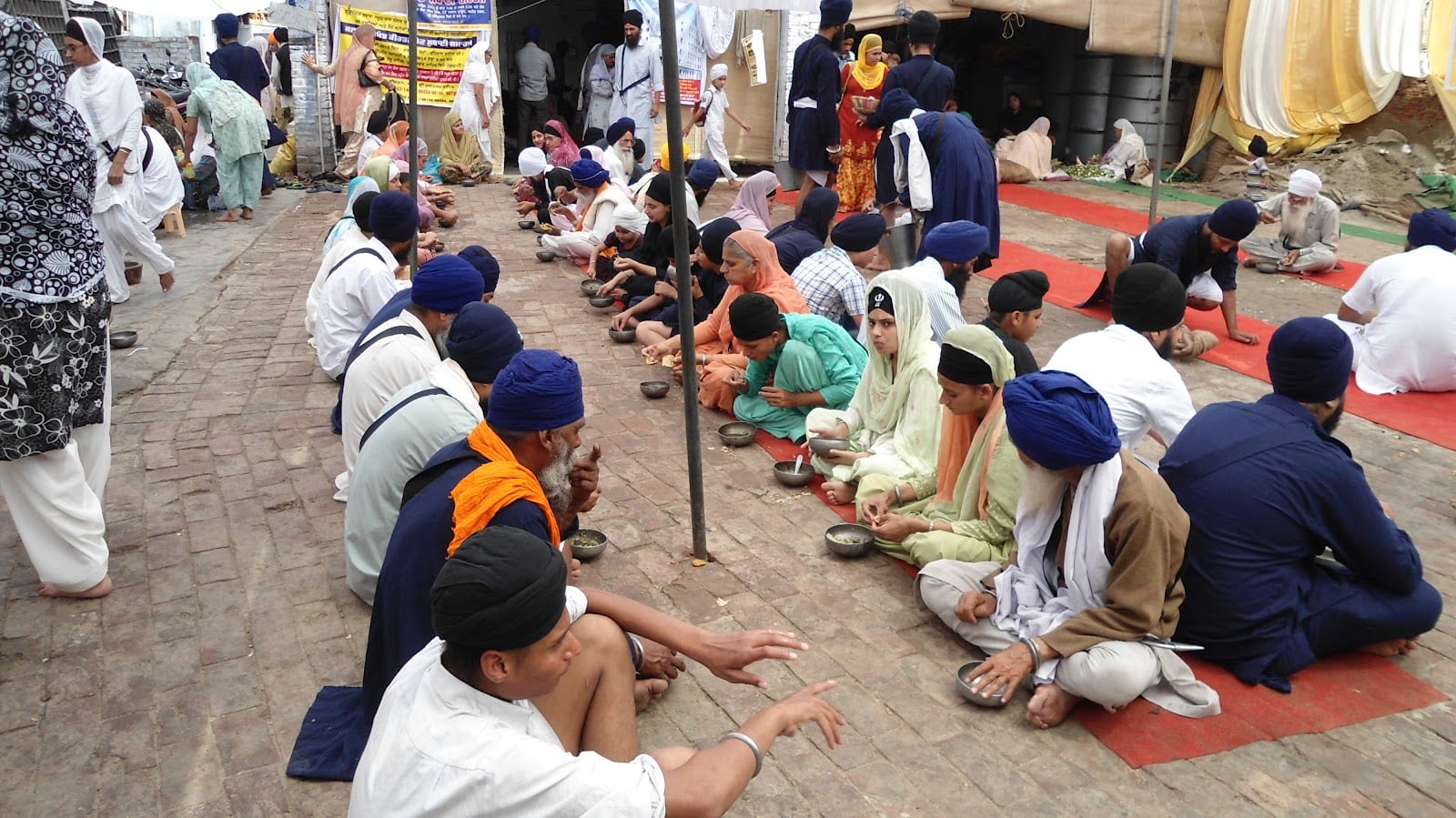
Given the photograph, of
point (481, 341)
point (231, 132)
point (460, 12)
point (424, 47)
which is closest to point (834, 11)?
point (460, 12)

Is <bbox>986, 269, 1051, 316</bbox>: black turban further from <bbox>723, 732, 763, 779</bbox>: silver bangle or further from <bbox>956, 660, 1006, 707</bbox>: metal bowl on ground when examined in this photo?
<bbox>723, 732, 763, 779</bbox>: silver bangle

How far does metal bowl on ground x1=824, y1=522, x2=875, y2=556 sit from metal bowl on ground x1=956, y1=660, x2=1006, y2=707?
0.92 meters

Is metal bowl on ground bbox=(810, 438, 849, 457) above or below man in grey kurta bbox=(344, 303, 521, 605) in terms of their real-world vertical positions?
below

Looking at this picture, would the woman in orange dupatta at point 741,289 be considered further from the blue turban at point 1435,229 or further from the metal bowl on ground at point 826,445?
the blue turban at point 1435,229

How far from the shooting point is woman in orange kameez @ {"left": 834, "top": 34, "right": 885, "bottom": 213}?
10734mm

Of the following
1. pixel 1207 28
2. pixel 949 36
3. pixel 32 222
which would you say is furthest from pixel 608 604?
pixel 949 36

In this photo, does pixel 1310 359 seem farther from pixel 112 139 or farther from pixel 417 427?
pixel 112 139

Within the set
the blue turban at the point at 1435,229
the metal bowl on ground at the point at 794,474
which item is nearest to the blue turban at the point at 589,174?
the metal bowl on ground at the point at 794,474

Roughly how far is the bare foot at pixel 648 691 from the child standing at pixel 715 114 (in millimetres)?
10138

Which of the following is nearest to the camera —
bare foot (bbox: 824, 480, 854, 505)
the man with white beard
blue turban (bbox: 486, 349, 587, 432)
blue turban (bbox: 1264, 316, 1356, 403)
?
blue turban (bbox: 486, 349, 587, 432)

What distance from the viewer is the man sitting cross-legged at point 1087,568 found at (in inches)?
127

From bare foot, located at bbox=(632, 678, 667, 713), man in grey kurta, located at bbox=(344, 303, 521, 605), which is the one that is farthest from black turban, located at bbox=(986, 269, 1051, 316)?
bare foot, located at bbox=(632, 678, 667, 713)

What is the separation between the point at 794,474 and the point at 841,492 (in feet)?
1.01

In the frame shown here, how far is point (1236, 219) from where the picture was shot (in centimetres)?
696
